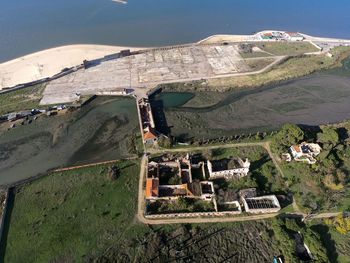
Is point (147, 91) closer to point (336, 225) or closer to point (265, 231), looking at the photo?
point (265, 231)

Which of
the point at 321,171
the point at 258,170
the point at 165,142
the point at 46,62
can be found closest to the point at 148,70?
the point at 165,142

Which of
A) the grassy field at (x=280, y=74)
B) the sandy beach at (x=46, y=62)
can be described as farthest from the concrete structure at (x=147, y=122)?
the sandy beach at (x=46, y=62)

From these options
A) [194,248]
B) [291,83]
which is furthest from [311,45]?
[194,248]

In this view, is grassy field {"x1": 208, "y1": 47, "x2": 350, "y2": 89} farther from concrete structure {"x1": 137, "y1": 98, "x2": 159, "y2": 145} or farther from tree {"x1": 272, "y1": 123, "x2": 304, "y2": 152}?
tree {"x1": 272, "y1": 123, "x2": 304, "y2": 152}

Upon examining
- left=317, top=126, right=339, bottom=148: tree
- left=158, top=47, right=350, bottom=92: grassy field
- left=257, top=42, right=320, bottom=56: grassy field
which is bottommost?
left=317, top=126, right=339, bottom=148: tree

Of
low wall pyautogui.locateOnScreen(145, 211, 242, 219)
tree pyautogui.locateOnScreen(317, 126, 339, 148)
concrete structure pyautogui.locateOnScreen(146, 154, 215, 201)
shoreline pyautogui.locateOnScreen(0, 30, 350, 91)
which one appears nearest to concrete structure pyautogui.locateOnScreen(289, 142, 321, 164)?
tree pyautogui.locateOnScreen(317, 126, 339, 148)

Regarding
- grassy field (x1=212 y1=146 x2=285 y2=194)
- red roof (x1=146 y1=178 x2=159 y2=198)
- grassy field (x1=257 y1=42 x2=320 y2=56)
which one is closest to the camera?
red roof (x1=146 y1=178 x2=159 y2=198)

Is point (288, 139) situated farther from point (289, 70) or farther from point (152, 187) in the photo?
point (289, 70)
